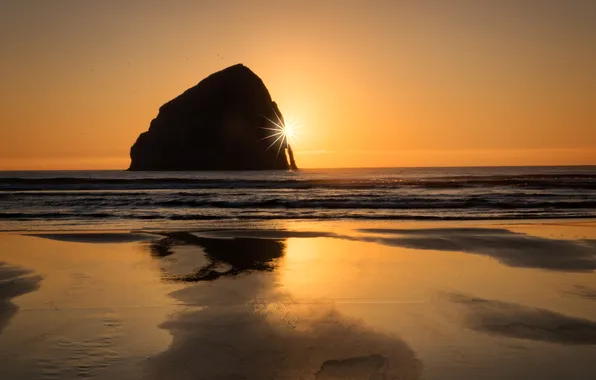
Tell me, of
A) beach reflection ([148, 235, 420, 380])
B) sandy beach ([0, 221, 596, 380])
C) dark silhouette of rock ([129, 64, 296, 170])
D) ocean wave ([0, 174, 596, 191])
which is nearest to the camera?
beach reflection ([148, 235, 420, 380])

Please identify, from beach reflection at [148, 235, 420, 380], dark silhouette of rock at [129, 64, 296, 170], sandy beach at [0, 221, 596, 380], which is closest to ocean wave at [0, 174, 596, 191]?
sandy beach at [0, 221, 596, 380]

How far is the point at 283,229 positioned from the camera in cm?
1869

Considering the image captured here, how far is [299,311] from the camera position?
7031 millimetres

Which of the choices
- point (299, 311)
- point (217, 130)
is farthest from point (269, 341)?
point (217, 130)

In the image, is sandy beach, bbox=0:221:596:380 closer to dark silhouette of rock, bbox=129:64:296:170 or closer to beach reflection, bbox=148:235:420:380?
beach reflection, bbox=148:235:420:380

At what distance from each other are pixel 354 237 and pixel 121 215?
14.2m

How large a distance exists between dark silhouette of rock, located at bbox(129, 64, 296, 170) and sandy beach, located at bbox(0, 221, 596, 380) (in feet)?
513

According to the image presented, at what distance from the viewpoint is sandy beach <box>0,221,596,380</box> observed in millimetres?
4953

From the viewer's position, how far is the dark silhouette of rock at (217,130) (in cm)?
16825

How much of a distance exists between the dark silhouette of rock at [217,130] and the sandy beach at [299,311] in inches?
6155

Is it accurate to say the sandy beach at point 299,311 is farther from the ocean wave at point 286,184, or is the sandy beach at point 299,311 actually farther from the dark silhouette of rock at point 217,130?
the dark silhouette of rock at point 217,130

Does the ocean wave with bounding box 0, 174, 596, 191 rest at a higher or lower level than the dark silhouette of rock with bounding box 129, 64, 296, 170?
lower

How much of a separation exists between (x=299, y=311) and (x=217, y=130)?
169m

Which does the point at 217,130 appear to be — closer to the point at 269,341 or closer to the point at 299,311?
the point at 299,311
